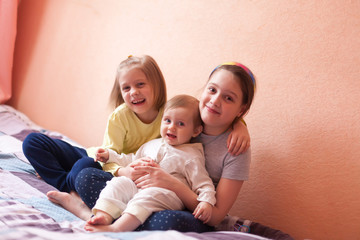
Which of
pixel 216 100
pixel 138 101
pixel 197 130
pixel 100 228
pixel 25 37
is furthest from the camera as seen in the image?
pixel 25 37

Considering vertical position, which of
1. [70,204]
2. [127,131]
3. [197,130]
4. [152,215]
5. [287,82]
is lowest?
[70,204]

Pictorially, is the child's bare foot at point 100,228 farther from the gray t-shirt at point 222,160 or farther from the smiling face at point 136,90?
the smiling face at point 136,90

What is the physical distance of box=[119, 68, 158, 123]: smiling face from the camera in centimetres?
132

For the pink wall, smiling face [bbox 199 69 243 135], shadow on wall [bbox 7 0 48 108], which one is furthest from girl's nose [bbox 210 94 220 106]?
shadow on wall [bbox 7 0 48 108]

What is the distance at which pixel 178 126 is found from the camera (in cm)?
119

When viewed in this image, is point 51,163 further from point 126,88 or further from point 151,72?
point 151,72

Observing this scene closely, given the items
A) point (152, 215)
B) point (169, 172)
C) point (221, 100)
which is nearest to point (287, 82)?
Result: point (221, 100)

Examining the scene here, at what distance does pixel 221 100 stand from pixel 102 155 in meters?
0.45

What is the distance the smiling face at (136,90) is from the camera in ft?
4.34

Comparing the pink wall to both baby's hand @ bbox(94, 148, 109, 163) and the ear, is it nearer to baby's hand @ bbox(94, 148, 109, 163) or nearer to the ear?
the ear

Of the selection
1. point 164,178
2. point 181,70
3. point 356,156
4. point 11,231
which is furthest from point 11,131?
point 356,156

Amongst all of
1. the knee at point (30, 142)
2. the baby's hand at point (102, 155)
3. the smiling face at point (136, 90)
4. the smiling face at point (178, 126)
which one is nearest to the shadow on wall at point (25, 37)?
the knee at point (30, 142)

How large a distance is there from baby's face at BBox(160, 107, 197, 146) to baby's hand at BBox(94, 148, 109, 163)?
0.22 meters

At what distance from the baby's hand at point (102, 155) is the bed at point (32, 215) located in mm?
206
